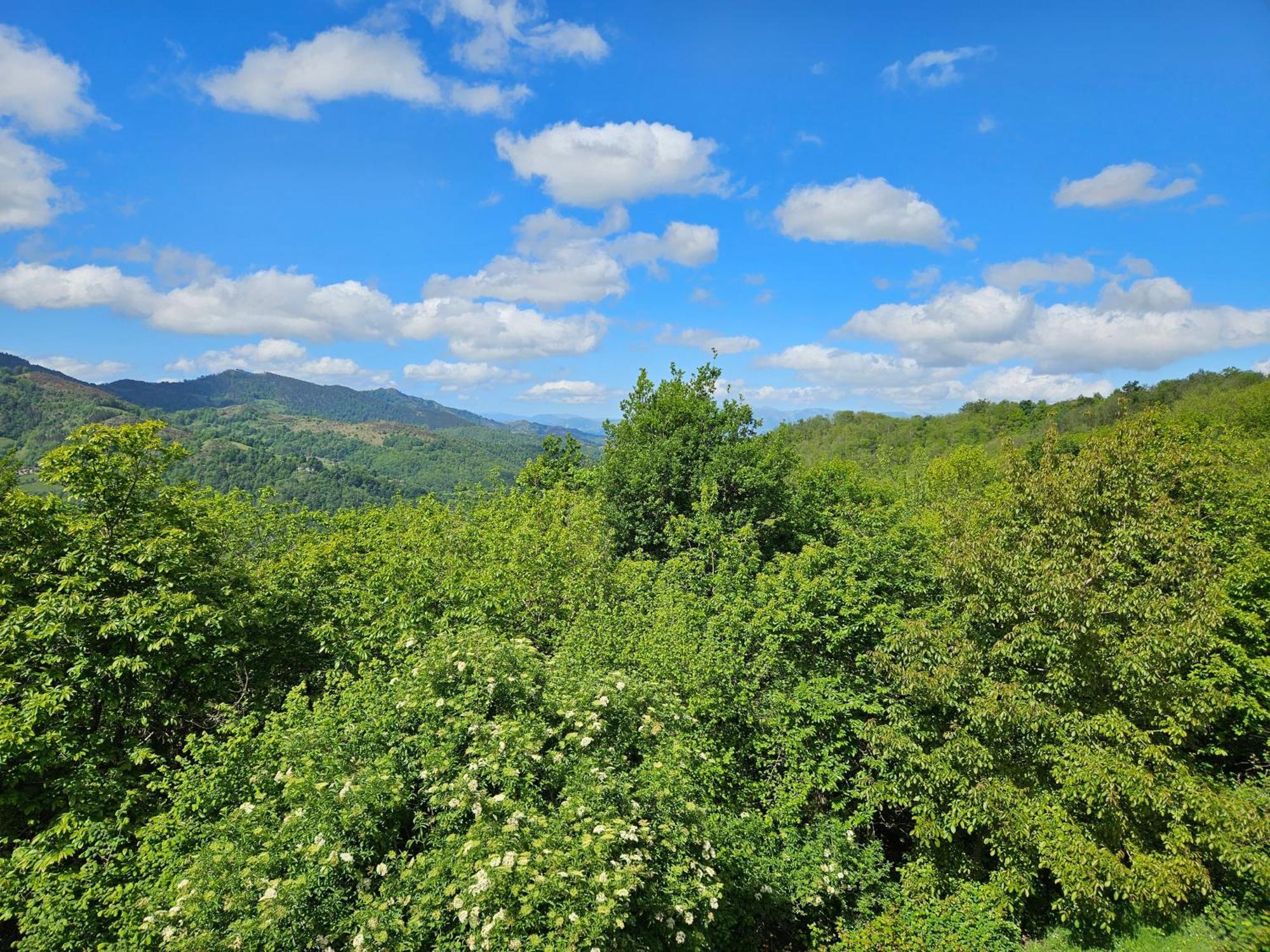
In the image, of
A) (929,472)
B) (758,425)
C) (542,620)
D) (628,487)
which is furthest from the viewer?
Answer: (929,472)

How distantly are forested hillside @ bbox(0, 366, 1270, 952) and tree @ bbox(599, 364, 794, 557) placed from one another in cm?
960

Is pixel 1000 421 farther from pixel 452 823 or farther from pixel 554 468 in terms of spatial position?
pixel 452 823

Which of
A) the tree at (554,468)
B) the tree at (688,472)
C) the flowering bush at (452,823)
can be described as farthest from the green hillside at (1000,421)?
the flowering bush at (452,823)

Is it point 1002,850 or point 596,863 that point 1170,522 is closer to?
point 1002,850

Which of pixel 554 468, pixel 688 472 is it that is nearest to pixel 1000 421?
pixel 554 468

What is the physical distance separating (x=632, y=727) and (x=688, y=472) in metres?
20.7

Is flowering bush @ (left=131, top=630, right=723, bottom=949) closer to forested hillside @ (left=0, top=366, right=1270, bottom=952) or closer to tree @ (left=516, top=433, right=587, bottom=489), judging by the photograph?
forested hillside @ (left=0, top=366, right=1270, bottom=952)

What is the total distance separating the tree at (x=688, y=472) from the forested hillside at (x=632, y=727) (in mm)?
9598

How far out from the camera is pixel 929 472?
49219mm

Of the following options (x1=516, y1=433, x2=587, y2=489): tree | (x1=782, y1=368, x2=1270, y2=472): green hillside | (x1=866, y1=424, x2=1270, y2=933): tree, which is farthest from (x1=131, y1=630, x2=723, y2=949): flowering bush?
(x1=782, y1=368, x2=1270, y2=472): green hillside

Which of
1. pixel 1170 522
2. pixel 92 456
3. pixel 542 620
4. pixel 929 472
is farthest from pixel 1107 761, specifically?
pixel 929 472

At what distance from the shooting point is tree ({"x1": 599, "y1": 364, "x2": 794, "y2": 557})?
29.2m

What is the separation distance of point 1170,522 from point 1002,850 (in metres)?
8.24

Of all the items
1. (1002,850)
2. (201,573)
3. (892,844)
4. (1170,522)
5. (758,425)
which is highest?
(758,425)
